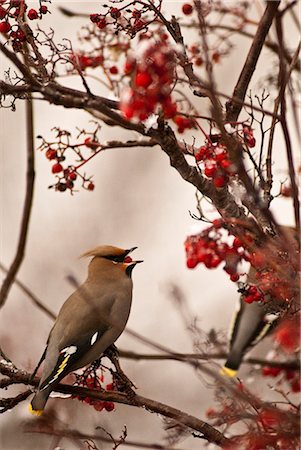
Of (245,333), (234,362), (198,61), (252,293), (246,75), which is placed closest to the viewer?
(252,293)

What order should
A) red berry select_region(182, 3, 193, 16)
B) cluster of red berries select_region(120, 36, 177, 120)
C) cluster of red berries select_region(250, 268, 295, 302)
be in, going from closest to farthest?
1. cluster of red berries select_region(120, 36, 177, 120)
2. cluster of red berries select_region(250, 268, 295, 302)
3. red berry select_region(182, 3, 193, 16)

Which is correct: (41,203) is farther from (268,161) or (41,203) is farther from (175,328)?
(268,161)

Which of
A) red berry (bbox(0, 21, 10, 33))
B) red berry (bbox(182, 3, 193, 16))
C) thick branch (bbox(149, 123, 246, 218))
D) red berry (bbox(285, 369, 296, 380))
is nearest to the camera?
thick branch (bbox(149, 123, 246, 218))

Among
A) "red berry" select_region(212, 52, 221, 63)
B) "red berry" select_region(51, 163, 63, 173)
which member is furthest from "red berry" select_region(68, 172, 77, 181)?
"red berry" select_region(212, 52, 221, 63)

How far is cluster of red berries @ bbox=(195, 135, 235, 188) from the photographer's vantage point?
1.84m

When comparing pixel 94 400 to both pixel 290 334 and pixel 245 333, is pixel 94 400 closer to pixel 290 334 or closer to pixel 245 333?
pixel 290 334

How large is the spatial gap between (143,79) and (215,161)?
0.55 meters

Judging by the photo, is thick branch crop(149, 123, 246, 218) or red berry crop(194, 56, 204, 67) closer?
thick branch crop(149, 123, 246, 218)

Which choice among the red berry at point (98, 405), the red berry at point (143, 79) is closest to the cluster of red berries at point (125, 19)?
the red berry at point (143, 79)

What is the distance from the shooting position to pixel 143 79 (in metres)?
1.37

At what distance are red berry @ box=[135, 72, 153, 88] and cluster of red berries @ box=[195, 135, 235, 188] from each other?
1.51 feet

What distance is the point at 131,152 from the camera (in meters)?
5.55

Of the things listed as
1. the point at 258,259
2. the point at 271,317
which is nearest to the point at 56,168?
the point at 271,317

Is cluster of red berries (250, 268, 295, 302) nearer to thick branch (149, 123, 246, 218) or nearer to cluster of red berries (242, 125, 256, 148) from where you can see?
thick branch (149, 123, 246, 218)
